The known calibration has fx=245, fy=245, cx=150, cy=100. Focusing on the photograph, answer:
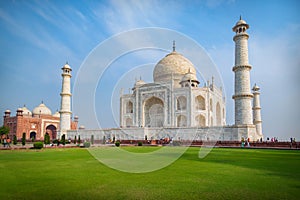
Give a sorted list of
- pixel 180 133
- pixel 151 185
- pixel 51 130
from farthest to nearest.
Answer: pixel 51 130 → pixel 180 133 → pixel 151 185

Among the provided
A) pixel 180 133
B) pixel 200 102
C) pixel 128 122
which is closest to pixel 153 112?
pixel 128 122

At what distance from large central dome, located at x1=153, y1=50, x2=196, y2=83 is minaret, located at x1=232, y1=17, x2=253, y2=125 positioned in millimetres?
10510

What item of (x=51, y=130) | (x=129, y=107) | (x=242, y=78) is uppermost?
(x=242, y=78)

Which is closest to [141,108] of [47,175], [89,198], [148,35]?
[148,35]

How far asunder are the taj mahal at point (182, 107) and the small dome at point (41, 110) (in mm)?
12566

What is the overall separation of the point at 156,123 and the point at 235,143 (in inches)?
451

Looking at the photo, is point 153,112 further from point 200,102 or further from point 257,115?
point 257,115

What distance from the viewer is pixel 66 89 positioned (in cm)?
2984

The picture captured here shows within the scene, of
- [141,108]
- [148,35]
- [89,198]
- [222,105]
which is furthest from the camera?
[222,105]

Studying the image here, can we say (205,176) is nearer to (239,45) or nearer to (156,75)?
(239,45)

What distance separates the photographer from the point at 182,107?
27875 mm

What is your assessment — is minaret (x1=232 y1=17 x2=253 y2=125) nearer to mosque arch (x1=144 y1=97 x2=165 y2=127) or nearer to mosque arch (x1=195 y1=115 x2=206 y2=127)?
mosque arch (x1=195 y1=115 x2=206 y2=127)

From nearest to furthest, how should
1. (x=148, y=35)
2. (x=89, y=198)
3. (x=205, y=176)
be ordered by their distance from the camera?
(x=89, y=198)
(x=205, y=176)
(x=148, y=35)

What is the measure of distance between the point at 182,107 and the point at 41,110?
24.7m
